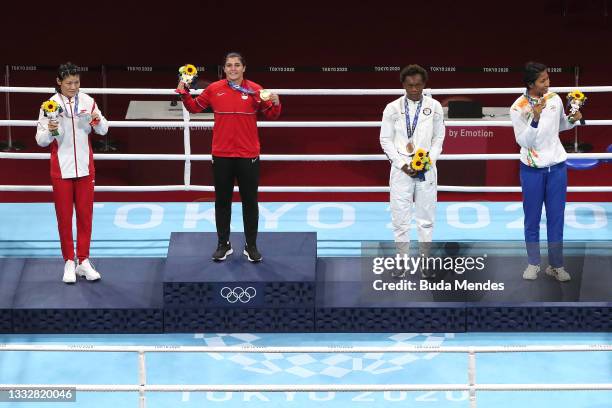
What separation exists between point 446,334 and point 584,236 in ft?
5.86

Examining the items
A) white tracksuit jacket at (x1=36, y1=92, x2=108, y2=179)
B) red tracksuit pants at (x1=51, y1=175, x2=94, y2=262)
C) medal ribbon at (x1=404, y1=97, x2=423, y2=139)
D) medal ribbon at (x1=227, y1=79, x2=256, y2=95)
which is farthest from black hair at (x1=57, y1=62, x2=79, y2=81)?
medal ribbon at (x1=404, y1=97, x2=423, y2=139)

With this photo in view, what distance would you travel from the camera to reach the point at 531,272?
25.1 feet

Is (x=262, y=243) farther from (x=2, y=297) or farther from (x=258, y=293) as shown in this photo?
(x=2, y=297)

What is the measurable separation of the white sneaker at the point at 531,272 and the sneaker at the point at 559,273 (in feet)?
0.23

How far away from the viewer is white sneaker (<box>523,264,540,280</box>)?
7621 millimetres

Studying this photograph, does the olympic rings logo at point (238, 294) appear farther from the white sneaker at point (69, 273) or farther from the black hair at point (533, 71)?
the black hair at point (533, 71)

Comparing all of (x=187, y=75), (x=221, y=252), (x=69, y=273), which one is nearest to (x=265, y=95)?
(x=187, y=75)

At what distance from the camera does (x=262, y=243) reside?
7828 mm

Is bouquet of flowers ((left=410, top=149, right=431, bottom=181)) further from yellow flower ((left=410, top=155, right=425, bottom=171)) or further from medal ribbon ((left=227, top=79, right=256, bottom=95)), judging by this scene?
medal ribbon ((left=227, top=79, right=256, bottom=95))

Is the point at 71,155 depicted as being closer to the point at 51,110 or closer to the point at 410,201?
the point at 51,110

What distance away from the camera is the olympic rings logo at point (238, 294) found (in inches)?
289

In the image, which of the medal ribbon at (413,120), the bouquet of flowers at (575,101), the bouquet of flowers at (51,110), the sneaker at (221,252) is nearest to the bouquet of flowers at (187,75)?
the bouquet of flowers at (51,110)

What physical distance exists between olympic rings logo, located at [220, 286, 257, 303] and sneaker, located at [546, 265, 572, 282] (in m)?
1.85

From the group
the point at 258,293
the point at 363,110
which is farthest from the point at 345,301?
the point at 363,110
